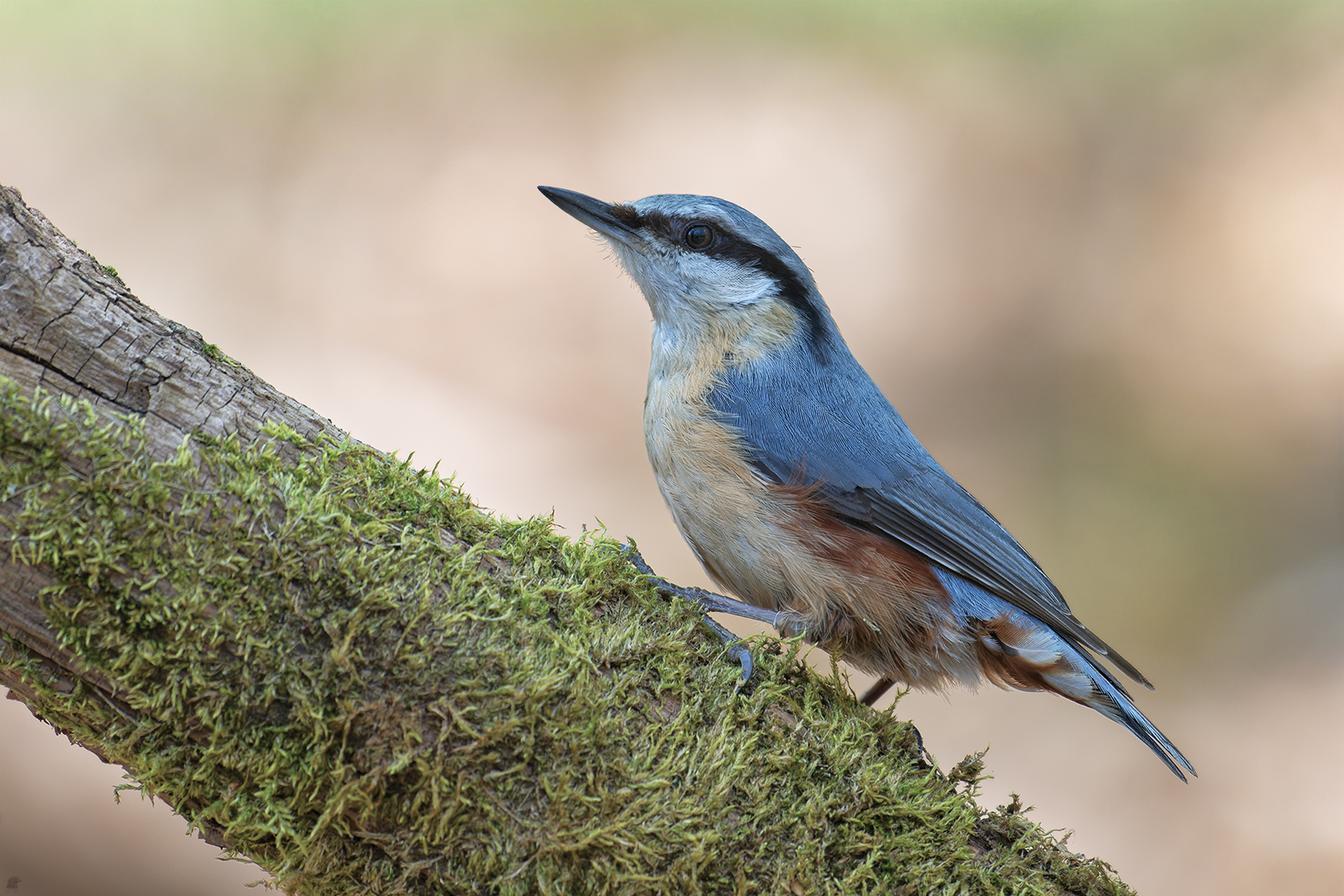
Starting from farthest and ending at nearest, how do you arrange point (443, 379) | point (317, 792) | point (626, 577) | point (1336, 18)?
point (1336, 18) < point (443, 379) < point (626, 577) < point (317, 792)

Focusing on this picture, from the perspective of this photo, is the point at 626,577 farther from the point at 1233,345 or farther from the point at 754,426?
the point at 1233,345

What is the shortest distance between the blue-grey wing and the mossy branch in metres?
1.12

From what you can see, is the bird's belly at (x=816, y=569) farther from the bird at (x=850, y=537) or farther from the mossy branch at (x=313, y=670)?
the mossy branch at (x=313, y=670)

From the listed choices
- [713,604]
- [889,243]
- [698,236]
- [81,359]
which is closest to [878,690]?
[713,604]

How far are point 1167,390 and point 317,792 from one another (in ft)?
23.0

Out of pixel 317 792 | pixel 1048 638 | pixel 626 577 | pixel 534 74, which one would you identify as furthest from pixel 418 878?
pixel 534 74

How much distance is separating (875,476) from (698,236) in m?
1.19

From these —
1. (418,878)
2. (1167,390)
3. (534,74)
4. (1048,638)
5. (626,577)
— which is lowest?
(418,878)

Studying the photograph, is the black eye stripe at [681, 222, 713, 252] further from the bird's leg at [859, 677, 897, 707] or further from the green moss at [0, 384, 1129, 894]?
the green moss at [0, 384, 1129, 894]

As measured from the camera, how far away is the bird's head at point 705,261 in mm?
3402

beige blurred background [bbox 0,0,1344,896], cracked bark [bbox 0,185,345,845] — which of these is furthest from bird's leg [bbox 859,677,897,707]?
beige blurred background [bbox 0,0,1344,896]

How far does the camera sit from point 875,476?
Result: 297 cm

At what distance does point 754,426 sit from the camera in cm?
299

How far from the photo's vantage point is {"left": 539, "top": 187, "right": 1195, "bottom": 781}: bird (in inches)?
111
